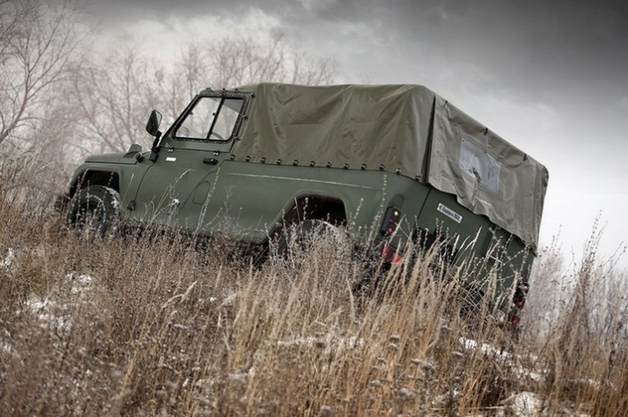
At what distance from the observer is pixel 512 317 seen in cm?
654

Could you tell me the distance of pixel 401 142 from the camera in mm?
6008

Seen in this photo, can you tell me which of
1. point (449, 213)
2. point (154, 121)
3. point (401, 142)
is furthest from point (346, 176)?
point (154, 121)

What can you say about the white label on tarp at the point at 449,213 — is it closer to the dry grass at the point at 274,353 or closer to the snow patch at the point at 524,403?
the dry grass at the point at 274,353

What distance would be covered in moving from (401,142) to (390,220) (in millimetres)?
761

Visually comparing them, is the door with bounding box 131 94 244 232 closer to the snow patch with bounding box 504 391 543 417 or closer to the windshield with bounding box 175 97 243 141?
the windshield with bounding box 175 97 243 141

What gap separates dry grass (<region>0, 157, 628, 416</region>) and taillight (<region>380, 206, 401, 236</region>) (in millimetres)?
582

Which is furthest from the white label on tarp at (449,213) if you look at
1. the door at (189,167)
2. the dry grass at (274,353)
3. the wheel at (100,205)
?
the wheel at (100,205)

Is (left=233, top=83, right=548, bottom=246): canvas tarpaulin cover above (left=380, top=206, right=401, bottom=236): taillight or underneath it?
above

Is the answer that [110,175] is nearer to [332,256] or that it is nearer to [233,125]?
[233,125]

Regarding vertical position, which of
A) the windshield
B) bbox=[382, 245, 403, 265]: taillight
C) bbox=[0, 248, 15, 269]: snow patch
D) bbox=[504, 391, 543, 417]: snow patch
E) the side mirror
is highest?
the windshield

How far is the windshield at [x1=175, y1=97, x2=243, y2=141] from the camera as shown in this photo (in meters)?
7.45

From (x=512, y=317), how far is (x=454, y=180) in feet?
4.81

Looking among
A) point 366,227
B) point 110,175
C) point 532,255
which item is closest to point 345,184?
point 366,227

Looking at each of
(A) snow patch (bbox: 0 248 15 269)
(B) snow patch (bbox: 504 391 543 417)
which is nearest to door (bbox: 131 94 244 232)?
(A) snow patch (bbox: 0 248 15 269)
